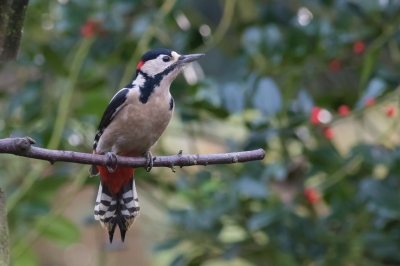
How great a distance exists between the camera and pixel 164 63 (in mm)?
2117

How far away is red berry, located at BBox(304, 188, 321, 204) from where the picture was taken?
8.39ft

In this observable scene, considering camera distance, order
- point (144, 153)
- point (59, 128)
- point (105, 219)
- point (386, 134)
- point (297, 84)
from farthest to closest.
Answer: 1. point (297, 84)
2. point (386, 134)
3. point (59, 128)
4. point (144, 153)
5. point (105, 219)

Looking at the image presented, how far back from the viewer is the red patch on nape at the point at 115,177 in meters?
2.12

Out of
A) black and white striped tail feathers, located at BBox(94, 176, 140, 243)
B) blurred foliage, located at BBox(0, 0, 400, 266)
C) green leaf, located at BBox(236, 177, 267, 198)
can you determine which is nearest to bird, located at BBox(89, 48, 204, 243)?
black and white striped tail feathers, located at BBox(94, 176, 140, 243)

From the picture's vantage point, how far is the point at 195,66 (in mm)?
3010

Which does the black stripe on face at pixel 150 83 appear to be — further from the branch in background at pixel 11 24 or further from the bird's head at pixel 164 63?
the branch in background at pixel 11 24

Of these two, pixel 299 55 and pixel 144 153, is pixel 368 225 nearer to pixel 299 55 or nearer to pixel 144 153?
pixel 299 55

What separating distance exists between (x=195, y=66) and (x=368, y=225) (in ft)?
3.59

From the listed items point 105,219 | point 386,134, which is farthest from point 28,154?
point 386,134

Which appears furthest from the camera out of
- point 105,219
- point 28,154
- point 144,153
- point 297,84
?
point 297,84

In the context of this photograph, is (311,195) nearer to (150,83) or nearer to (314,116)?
(314,116)

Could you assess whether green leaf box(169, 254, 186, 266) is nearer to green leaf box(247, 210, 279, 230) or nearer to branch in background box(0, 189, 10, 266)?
green leaf box(247, 210, 279, 230)

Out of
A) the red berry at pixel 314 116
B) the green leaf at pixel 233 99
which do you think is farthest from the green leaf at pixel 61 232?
the red berry at pixel 314 116

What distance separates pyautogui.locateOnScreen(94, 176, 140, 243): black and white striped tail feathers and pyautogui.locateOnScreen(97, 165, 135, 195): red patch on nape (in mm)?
14
